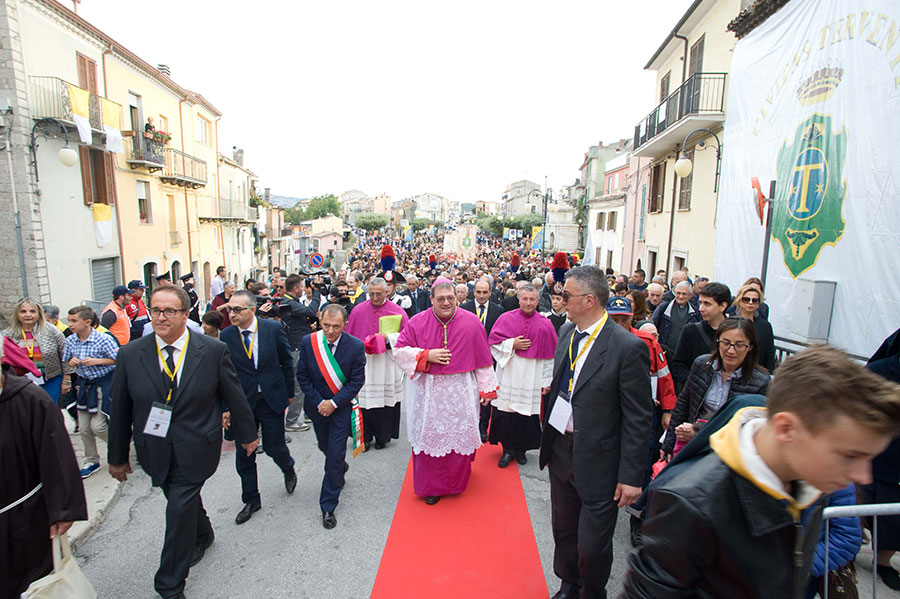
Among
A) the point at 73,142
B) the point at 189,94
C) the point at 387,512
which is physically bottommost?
the point at 387,512

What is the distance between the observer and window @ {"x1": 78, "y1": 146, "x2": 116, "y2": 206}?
14.3m

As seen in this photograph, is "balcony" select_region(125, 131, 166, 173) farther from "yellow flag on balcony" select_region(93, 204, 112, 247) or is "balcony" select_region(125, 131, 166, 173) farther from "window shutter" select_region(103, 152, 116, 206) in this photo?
"yellow flag on balcony" select_region(93, 204, 112, 247)

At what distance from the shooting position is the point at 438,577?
3477 mm

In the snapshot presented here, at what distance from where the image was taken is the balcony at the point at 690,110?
39.7 feet

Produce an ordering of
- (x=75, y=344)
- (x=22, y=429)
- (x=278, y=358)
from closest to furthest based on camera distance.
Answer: (x=22, y=429), (x=278, y=358), (x=75, y=344)

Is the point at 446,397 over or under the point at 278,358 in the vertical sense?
under

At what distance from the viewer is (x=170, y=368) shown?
3205mm

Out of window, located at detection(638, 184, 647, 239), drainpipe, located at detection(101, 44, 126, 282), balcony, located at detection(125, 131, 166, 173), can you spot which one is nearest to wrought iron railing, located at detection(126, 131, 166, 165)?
balcony, located at detection(125, 131, 166, 173)

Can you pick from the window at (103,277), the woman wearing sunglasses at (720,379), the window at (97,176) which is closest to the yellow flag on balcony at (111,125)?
the window at (97,176)

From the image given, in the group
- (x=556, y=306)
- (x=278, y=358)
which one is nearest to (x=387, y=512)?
(x=278, y=358)

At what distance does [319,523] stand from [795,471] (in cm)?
379

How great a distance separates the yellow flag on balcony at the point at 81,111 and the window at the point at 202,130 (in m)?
11.1

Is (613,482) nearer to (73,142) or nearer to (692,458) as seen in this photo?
(692,458)

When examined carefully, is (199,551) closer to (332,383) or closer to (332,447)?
(332,447)
